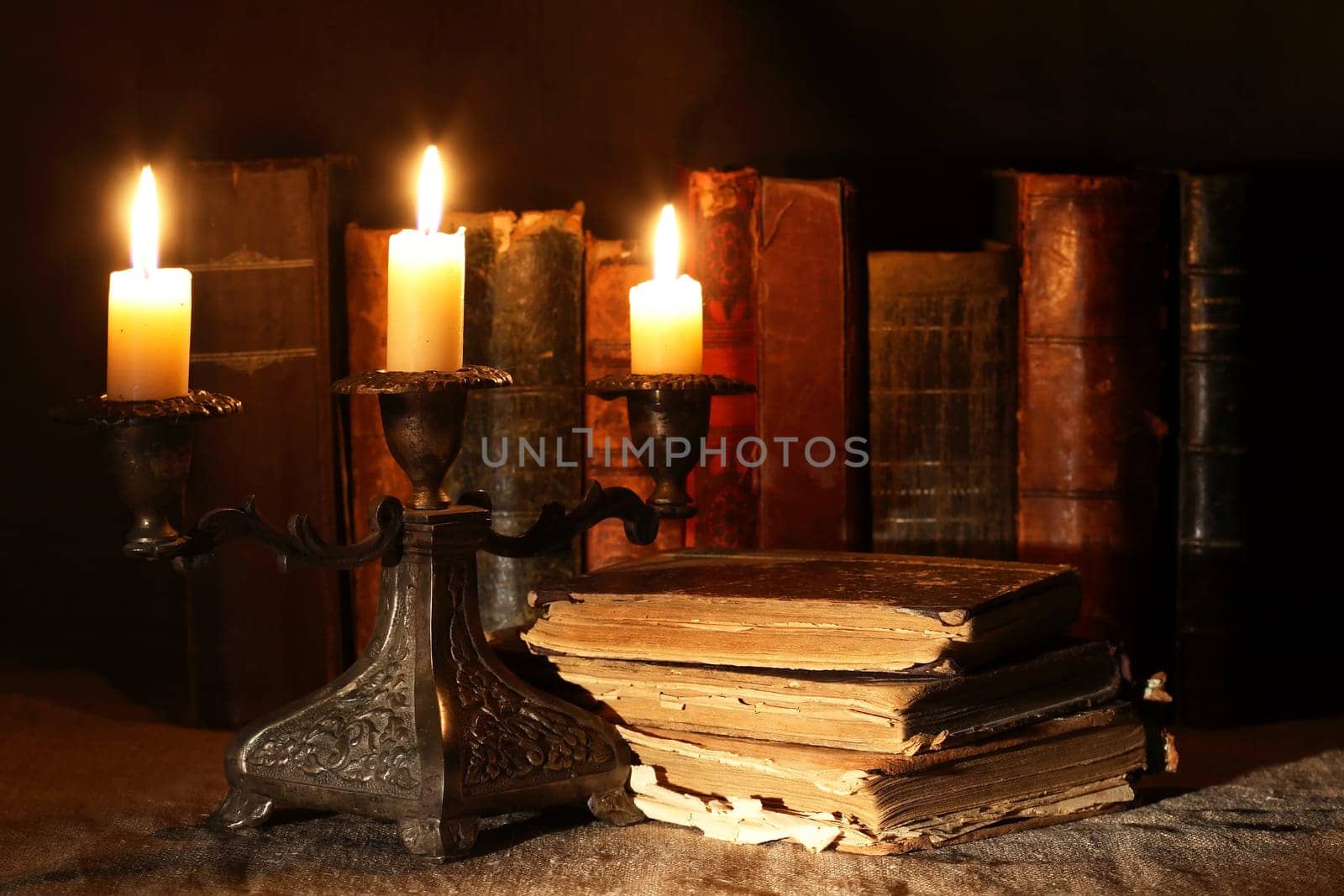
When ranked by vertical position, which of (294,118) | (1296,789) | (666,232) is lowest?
(1296,789)

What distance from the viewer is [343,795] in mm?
1023

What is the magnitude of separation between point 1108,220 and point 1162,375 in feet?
0.55

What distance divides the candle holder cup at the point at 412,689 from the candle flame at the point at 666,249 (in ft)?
0.41

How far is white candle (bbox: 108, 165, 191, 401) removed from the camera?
0.96 meters

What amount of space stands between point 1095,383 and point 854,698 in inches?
23.5

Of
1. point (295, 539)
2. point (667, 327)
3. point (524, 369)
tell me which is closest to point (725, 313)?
point (524, 369)

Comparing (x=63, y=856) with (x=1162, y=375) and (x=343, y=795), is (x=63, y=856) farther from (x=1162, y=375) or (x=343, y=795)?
(x=1162, y=375)

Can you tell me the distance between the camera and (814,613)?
104cm

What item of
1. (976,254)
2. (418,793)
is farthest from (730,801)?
(976,254)

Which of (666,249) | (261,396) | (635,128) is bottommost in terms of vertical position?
(261,396)

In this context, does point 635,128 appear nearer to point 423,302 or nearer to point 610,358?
point 610,358

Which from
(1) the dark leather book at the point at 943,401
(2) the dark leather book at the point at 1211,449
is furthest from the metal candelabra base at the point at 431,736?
(2) the dark leather book at the point at 1211,449

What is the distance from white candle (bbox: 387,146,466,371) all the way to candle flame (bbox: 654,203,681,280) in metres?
0.20

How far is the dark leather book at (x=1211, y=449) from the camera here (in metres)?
1.47
